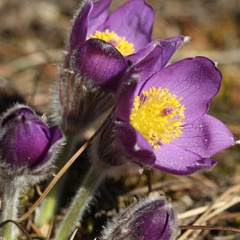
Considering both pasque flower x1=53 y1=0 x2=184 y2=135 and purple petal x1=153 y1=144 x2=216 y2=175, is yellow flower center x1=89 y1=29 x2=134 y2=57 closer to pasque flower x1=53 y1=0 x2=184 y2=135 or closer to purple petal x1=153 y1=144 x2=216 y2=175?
pasque flower x1=53 y1=0 x2=184 y2=135

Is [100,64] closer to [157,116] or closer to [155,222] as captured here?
[157,116]

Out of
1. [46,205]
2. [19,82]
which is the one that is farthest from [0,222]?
[19,82]

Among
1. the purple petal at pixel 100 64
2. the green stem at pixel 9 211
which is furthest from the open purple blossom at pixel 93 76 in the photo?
the green stem at pixel 9 211

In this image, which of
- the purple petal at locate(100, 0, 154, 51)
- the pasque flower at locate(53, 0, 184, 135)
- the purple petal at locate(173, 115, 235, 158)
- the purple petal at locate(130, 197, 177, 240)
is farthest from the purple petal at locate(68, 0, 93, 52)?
the purple petal at locate(130, 197, 177, 240)

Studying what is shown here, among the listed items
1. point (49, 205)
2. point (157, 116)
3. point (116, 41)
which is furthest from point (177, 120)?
point (49, 205)

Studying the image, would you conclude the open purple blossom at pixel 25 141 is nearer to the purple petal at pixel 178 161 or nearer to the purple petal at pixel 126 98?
the purple petal at pixel 126 98
